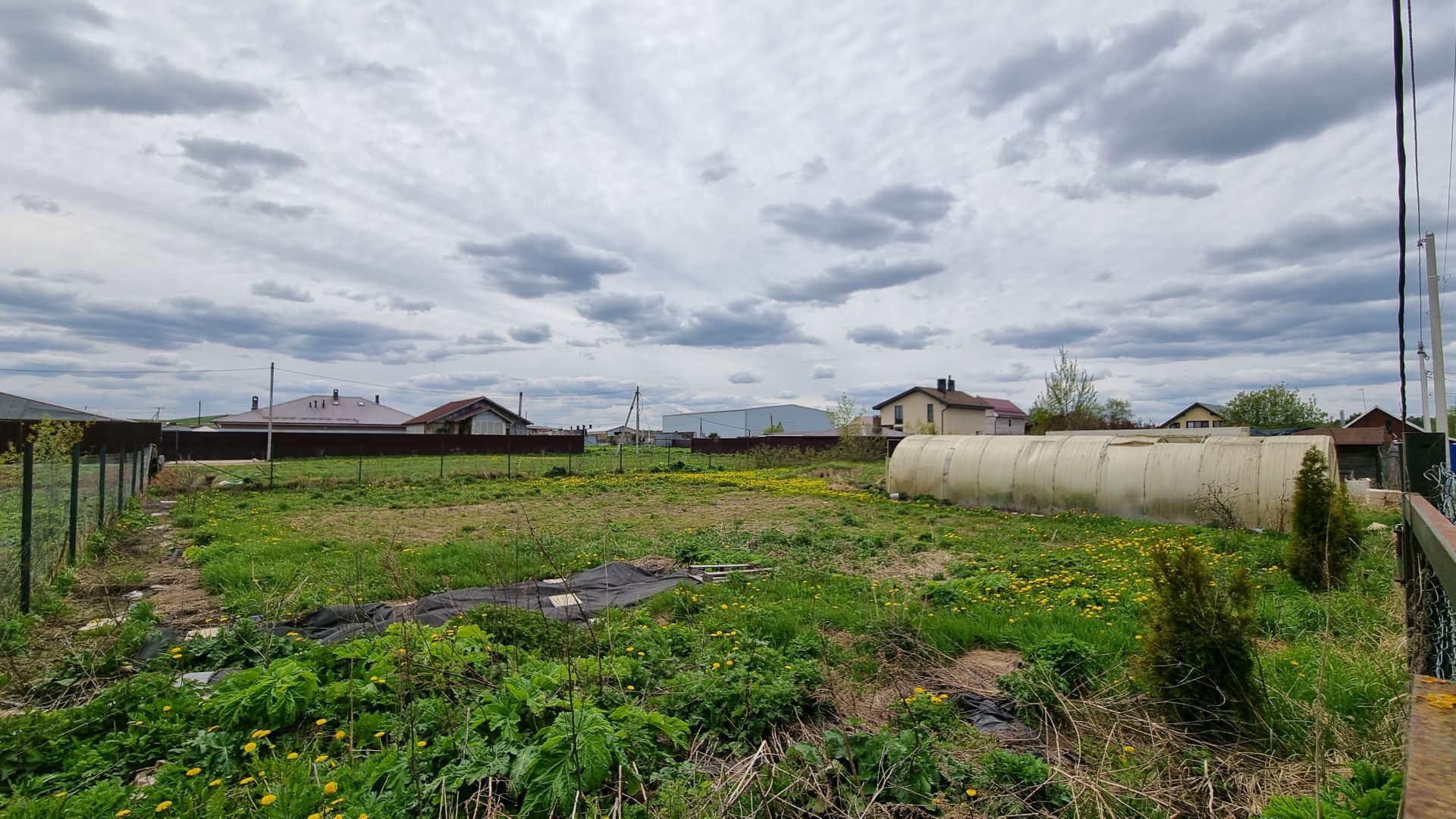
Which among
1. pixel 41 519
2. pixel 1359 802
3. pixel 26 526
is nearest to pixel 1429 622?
pixel 1359 802

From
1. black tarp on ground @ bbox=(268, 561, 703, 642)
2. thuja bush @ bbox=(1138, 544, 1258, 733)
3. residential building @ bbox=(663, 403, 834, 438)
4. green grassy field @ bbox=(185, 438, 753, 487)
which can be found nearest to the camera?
thuja bush @ bbox=(1138, 544, 1258, 733)

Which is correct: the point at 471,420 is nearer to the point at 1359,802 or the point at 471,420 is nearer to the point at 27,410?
the point at 27,410

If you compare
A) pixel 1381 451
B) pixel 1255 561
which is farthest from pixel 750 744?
pixel 1381 451

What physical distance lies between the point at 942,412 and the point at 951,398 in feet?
7.42

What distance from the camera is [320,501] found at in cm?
1705

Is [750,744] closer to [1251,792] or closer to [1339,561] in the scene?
[1251,792]

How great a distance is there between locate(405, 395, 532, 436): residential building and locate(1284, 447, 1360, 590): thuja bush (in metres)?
50.1

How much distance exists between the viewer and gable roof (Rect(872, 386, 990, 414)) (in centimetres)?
5388

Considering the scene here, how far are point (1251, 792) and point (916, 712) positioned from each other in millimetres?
1407

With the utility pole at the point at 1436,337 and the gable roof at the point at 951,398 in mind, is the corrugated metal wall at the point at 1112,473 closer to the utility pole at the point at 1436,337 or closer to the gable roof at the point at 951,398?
the utility pole at the point at 1436,337

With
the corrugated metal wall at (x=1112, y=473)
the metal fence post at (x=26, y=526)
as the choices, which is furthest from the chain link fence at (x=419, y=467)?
the metal fence post at (x=26, y=526)

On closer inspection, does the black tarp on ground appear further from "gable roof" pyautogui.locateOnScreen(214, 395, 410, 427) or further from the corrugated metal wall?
"gable roof" pyautogui.locateOnScreen(214, 395, 410, 427)

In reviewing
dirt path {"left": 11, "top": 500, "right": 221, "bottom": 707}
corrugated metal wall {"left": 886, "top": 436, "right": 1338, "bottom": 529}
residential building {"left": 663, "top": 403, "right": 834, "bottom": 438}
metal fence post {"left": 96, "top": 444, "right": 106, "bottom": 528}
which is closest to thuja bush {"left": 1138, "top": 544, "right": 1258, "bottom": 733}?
dirt path {"left": 11, "top": 500, "right": 221, "bottom": 707}

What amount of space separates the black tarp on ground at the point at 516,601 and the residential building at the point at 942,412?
43418mm
